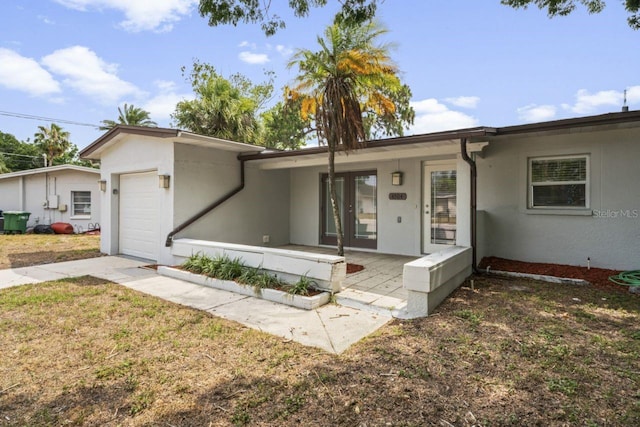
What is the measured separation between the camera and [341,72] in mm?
5969

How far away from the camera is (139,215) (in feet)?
28.0

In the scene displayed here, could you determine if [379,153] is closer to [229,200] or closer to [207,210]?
[229,200]

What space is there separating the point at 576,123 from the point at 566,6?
5.66 ft

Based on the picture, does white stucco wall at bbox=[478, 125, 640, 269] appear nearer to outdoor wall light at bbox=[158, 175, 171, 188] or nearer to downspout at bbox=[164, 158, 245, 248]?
downspout at bbox=[164, 158, 245, 248]

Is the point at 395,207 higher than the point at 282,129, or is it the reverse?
the point at 282,129

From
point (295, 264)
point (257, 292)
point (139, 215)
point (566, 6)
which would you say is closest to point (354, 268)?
point (295, 264)

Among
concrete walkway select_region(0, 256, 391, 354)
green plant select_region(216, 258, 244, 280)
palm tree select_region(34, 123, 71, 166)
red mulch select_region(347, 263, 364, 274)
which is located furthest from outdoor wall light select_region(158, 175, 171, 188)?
palm tree select_region(34, 123, 71, 166)

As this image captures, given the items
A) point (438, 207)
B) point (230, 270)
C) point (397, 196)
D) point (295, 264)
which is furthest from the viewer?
point (397, 196)

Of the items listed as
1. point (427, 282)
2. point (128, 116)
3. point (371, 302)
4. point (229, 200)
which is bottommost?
point (371, 302)

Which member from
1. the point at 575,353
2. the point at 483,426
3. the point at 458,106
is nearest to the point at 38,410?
the point at 483,426

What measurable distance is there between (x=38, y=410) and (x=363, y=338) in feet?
8.93

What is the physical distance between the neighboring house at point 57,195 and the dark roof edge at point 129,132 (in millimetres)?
7640

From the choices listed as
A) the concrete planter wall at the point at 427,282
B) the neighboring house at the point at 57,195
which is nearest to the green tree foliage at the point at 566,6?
the concrete planter wall at the point at 427,282

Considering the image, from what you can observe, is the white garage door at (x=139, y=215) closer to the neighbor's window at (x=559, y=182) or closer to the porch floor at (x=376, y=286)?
the porch floor at (x=376, y=286)
